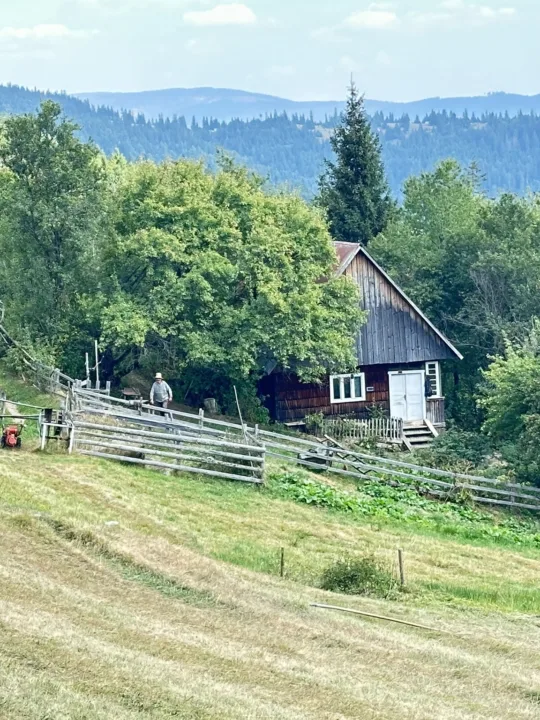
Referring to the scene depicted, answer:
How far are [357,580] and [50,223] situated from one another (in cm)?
2230

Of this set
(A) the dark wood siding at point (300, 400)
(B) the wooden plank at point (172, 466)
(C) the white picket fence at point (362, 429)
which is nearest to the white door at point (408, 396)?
(A) the dark wood siding at point (300, 400)

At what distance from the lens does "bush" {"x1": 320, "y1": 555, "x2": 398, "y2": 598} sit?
20906 millimetres

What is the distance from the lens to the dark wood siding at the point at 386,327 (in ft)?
151

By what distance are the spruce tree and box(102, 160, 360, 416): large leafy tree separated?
17.3 meters

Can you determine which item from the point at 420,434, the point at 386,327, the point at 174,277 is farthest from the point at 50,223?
the point at 420,434

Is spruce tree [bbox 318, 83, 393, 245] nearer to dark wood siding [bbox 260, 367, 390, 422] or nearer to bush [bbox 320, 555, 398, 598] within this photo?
dark wood siding [bbox 260, 367, 390, 422]

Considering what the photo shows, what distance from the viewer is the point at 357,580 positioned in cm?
2098

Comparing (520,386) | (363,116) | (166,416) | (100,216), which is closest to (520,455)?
(520,386)

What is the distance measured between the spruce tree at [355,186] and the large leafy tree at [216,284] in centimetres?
1734

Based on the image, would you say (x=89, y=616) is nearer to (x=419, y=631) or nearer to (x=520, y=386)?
(x=419, y=631)

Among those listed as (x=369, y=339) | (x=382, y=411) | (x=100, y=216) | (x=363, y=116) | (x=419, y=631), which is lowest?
(x=419, y=631)

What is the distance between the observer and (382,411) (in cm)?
4622

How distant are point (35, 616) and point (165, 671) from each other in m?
2.19

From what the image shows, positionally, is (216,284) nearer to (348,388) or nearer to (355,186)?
(348,388)
